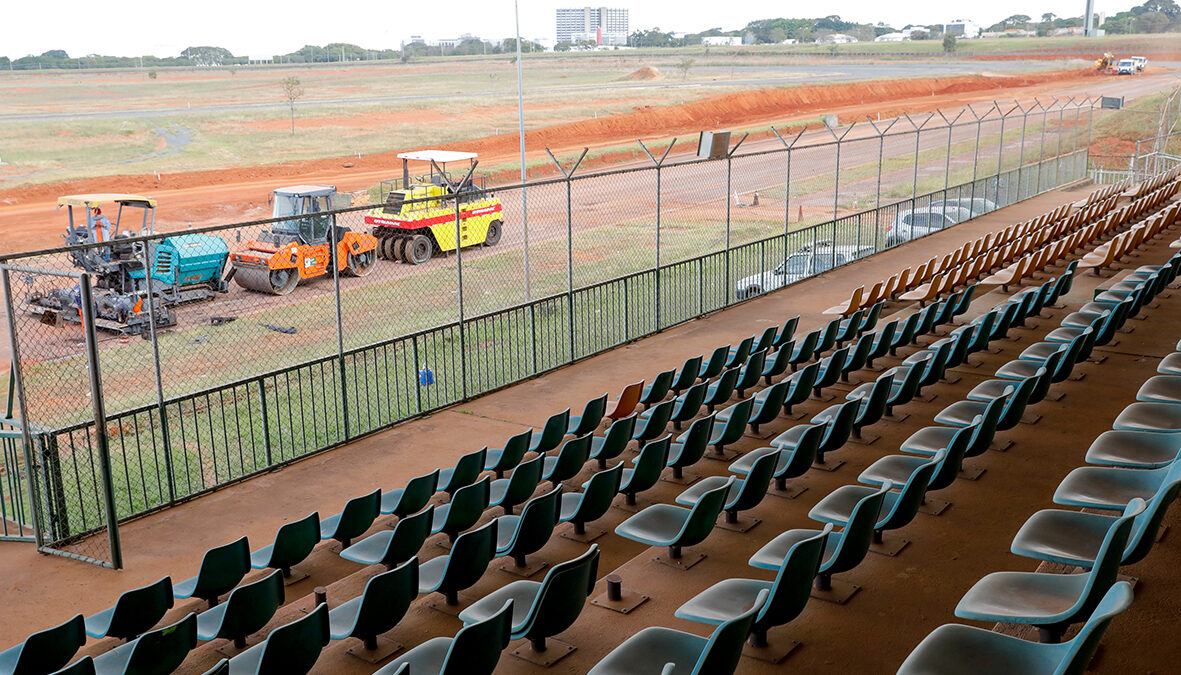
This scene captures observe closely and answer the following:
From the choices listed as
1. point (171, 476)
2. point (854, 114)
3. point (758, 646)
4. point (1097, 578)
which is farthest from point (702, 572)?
point (854, 114)

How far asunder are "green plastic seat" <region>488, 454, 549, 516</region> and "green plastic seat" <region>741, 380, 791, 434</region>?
7.41 ft

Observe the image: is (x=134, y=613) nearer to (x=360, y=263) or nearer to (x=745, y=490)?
(x=745, y=490)

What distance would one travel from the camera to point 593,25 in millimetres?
151625

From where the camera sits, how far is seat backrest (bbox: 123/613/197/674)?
5527mm

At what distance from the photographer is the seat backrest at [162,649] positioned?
218 inches

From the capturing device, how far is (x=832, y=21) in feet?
564

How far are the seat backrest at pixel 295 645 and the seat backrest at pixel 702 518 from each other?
2341 millimetres

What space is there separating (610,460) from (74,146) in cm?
5147

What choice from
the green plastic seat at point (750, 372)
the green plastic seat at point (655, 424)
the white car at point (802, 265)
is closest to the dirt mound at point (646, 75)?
the white car at point (802, 265)

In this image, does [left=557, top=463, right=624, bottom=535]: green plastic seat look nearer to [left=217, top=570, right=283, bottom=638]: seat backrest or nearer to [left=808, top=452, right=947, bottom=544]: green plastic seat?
[left=808, top=452, right=947, bottom=544]: green plastic seat

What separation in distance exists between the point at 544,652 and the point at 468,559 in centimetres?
99

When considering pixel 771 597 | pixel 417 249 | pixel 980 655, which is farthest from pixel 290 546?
pixel 417 249

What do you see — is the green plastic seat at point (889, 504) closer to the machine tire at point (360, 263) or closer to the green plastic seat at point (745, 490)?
the green plastic seat at point (745, 490)

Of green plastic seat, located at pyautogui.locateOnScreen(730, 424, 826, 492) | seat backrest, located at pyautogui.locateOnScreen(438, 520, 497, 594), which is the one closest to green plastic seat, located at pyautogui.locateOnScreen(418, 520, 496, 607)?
Result: seat backrest, located at pyautogui.locateOnScreen(438, 520, 497, 594)
